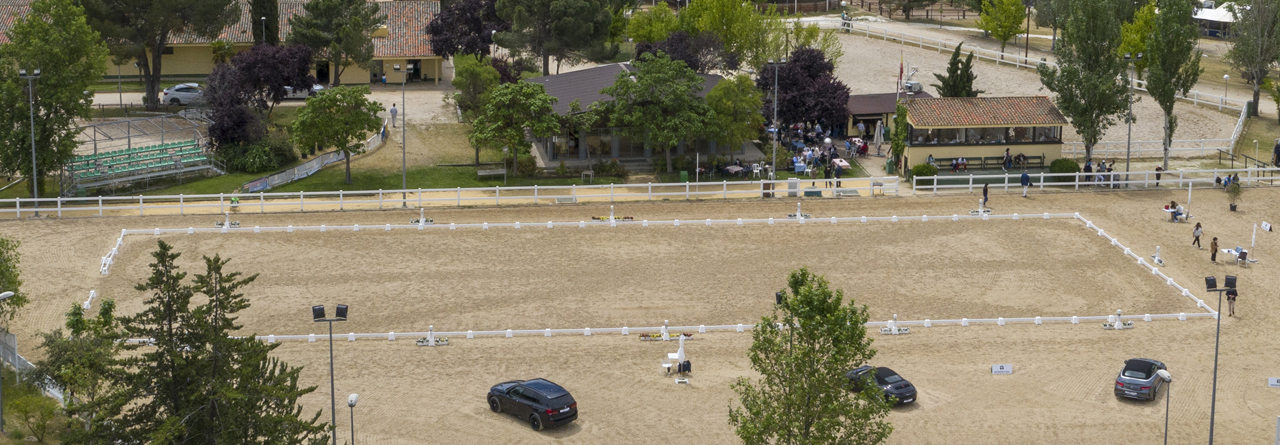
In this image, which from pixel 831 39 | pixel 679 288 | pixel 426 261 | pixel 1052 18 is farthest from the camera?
pixel 1052 18

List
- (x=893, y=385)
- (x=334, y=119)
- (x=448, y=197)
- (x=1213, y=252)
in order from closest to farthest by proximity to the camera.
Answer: (x=893, y=385) < (x=1213, y=252) < (x=448, y=197) < (x=334, y=119)

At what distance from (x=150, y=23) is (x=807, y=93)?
34279 mm

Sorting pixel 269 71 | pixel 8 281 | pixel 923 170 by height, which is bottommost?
pixel 8 281

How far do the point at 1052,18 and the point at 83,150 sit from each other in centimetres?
5827

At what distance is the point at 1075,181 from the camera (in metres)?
63.5

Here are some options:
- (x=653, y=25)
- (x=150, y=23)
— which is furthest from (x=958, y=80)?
(x=150, y=23)

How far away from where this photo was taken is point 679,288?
48.5 metres

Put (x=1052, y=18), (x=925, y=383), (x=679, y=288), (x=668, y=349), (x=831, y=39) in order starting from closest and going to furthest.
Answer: (x=925, y=383) < (x=668, y=349) < (x=679, y=288) < (x=831, y=39) < (x=1052, y=18)

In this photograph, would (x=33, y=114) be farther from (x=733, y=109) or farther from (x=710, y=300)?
(x=710, y=300)

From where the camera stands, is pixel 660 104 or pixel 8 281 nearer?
pixel 8 281

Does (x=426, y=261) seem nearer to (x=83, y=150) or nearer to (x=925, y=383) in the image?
(x=925, y=383)

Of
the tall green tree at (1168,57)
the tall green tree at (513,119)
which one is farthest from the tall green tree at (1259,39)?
the tall green tree at (513,119)

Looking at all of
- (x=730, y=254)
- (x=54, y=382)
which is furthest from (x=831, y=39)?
(x=54, y=382)

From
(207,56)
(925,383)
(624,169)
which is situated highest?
(207,56)
